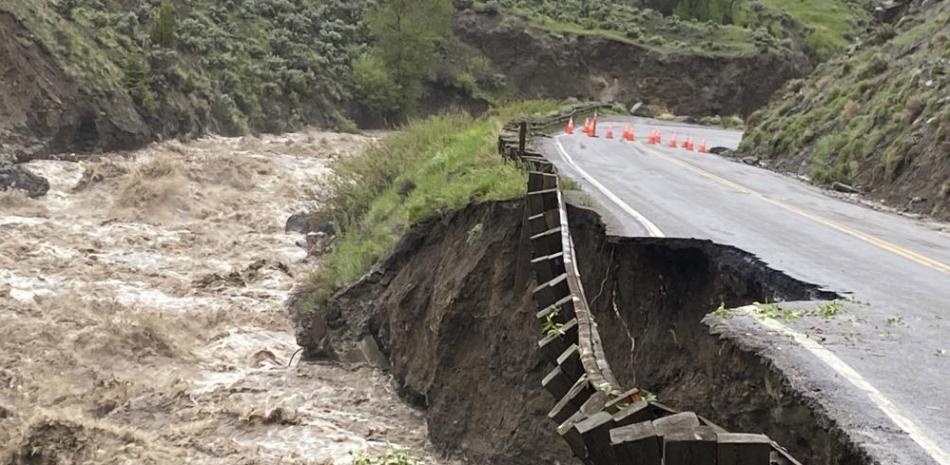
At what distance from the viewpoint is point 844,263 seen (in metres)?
8.71

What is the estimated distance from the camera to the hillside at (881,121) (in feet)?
48.6

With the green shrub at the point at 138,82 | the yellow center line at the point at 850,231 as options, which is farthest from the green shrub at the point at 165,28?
the yellow center line at the point at 850,231

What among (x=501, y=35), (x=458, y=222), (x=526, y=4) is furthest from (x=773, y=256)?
(x=526, y=4)

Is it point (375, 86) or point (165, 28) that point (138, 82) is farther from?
point (375, 86)

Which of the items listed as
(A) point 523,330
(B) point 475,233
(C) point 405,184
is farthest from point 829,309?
(C) point 405,184

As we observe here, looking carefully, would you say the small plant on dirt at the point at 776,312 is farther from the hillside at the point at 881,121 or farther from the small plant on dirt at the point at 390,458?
the hillside at the point at 881,121

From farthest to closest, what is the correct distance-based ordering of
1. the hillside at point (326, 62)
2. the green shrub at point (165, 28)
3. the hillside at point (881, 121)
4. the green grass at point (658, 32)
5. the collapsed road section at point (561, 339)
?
the green grass at point (658, 32) → the green shrub at point (165, 28) → the hillside at point (326, 62) → the hillside at point (881, 121) → the collapsed road section at point (561, 339)

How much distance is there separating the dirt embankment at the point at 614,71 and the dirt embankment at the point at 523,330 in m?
43.6

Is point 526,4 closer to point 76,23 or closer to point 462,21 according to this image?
point 462,21

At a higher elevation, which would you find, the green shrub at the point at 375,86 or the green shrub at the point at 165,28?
the green shrub at the point at 165,28

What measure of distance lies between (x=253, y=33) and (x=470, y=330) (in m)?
37.1

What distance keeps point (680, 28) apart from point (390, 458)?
55348 millimetres

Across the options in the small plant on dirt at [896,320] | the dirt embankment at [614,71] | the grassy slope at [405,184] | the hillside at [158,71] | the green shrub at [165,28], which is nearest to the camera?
the small plant on dirt at [896,320]

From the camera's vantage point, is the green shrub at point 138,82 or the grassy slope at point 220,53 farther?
the green shrub at point 138,82
